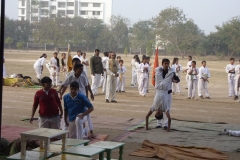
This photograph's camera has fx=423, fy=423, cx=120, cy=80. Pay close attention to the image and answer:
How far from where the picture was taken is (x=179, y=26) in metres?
60.6

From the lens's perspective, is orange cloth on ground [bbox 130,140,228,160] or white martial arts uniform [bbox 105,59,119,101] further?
white martial arts uniform [bbox 105,59,119,101]

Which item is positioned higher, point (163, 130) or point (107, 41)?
point (107, 41)

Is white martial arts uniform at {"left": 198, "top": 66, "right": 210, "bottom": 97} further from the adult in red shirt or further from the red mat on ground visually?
the adult in red shirt

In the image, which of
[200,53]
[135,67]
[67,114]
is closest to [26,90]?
[135,67]

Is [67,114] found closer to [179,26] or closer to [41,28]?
[179,26]

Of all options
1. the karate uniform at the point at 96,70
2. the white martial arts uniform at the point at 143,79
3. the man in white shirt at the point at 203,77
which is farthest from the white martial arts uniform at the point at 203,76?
the karate uniform at the point at 96,70

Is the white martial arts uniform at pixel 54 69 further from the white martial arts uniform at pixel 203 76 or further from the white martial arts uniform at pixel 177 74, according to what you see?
the white martial arts uniform at pixel 203 76

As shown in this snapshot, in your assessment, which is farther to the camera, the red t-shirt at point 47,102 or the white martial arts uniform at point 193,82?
the white martial arts uniform at point 193,82

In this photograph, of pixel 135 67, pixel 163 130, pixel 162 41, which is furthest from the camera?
pixel 162 41

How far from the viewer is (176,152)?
787cm

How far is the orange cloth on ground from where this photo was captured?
25.0 ft

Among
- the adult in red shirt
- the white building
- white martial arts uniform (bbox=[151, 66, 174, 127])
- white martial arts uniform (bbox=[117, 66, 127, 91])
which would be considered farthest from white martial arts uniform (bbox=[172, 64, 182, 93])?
the white building

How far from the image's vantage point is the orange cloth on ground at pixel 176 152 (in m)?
7.61

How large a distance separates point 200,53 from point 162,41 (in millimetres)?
6861
